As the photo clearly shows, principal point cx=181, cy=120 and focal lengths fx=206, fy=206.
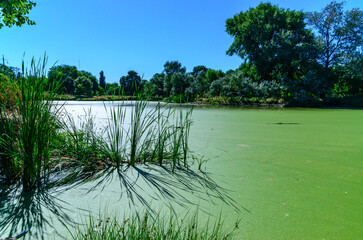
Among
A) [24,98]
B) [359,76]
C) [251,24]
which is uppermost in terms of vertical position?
[251,24]

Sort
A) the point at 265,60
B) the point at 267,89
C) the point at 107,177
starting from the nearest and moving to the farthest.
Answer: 1. the point at 107,177
2. the point at 267,89
3. the point at 265,60

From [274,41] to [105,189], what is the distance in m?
15.5

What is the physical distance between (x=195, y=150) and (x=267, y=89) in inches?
470

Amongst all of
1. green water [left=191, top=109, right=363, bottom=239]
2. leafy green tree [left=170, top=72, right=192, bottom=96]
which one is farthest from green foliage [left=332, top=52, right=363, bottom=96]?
green water [left=191, top=109, right=363, bottom=239]

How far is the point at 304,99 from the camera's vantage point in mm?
11227

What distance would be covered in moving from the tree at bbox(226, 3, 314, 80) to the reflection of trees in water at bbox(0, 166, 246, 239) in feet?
44.8

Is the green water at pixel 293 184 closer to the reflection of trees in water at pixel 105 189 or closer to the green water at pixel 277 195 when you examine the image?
the green water at pixel 277 195

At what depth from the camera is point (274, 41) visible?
13.9 m

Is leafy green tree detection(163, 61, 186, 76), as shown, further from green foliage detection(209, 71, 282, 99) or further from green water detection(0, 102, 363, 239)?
green water detection(0, 102, 363, 239)

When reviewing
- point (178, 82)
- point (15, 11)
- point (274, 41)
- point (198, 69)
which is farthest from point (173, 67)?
point (15, 11)

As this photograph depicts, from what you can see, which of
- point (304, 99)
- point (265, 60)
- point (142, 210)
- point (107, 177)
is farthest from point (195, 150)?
point (265, 60)

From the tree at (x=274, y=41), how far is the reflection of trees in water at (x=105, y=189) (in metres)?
13.7

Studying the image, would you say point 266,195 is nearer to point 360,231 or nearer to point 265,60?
point 360,231

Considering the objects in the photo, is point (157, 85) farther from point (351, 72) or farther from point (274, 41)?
point (351, 72)
